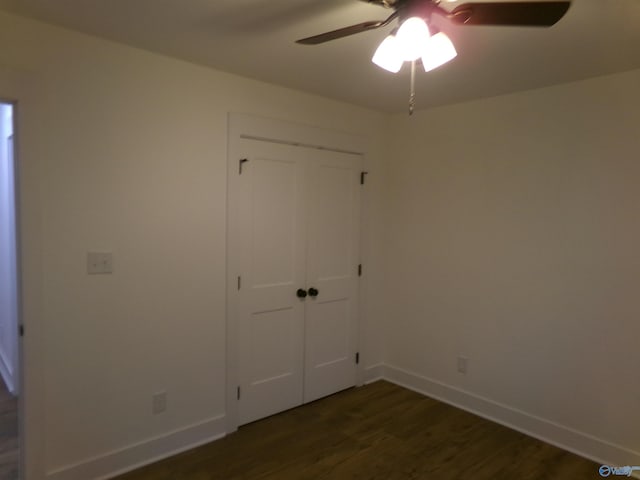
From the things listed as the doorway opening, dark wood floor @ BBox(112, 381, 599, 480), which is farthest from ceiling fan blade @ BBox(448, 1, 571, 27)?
the doorway opening

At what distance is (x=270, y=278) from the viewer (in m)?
3.01

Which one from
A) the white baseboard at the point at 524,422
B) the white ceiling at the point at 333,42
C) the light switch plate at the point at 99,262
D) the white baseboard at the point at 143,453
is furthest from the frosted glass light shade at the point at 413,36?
the white baseboard at the point at 524,422

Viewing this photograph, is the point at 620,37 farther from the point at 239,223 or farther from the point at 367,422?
the point at 367,422

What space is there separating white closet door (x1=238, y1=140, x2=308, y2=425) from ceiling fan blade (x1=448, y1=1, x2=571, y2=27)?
1.71 meters

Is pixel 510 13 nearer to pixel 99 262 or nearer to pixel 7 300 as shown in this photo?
pixel 99 262

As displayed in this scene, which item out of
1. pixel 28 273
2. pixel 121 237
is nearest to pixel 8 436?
pixel 28 273

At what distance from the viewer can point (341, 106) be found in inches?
132

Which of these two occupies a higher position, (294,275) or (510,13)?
(510,13)

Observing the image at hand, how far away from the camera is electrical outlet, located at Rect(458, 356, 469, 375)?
3.26m

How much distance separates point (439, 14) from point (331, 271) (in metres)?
2.24

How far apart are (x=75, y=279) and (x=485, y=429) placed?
9.35 ft

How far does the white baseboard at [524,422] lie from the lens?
2.53 metres

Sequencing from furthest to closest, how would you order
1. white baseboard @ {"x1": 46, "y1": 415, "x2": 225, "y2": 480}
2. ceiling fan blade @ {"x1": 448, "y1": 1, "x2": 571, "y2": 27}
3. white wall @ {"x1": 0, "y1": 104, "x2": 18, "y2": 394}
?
white wall @ {"x1": 0, "y1": 104, "x2": 18, "y2": 394}, white baseboard @ {"x1": 46, "y1": 415, "x2": 225, "y2": 480}, ceiling fan blade @ {"x1": 448, "y1": 1, "x2": 571, "y2": 27}

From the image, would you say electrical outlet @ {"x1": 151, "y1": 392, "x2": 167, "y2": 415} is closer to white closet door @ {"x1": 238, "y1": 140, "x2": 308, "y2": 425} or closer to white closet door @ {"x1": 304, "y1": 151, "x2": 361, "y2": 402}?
white closet door @ {"x1": 238, "y1": 140, "x2": 308, "y2": 425}
